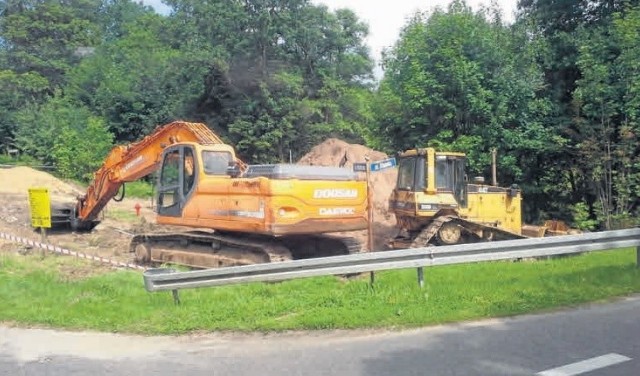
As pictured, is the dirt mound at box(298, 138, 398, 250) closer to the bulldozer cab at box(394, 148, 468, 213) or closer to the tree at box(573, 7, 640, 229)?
the bulldozer cab at box(394, 148, 468, 213)

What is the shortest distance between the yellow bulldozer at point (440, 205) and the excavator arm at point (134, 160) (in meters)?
4.63

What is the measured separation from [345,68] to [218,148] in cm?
2820

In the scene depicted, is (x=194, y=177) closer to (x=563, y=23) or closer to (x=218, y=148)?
(x=218, y=148)

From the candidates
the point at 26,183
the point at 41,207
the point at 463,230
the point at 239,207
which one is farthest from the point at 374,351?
the point at 26,183

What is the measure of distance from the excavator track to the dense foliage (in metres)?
9.93

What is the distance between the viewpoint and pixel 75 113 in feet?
147

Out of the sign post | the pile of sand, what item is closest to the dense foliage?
the pile of sand

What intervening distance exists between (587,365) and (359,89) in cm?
3888

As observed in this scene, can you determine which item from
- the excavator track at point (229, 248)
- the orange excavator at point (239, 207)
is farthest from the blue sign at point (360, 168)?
the excavator track at point (229, 248)

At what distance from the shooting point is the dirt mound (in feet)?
62.5

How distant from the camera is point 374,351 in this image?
598 cm

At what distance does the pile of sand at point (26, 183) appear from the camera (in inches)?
1113

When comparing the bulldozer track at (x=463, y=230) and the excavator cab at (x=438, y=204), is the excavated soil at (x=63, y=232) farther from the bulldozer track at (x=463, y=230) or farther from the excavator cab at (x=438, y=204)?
the bulldozer track at (x=463, y=230)

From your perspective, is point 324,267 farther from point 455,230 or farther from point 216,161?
point 455,230
